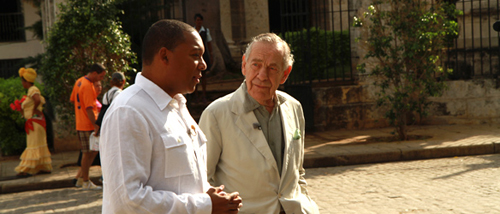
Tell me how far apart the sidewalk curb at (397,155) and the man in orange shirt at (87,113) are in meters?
3.35

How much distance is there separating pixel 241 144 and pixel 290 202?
0.40m

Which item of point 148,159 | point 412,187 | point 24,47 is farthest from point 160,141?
point 24,47

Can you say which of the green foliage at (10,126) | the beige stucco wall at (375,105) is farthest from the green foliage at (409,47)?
the green foliage at (10,126)

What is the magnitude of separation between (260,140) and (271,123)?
0.57ft

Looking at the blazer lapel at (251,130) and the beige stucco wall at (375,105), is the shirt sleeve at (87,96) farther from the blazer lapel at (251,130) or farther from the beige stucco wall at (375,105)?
the blazer lapel at (251,130)

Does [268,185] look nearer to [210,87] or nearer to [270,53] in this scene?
[270,53]

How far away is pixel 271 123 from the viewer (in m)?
3.28

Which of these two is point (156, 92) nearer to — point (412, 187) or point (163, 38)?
point (163, 38)

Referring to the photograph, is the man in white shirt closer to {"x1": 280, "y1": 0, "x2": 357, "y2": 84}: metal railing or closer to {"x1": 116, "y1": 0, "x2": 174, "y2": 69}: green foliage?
{"x1": 280, "y1": 0, "x2": 357, "y2": 84}: metal railing

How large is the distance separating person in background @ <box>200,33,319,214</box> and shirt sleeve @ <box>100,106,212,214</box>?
104 cm

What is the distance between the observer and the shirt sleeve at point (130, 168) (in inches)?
79.4

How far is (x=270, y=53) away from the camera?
3260 millimetres

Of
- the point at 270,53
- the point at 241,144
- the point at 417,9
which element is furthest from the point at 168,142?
the point at 417,9

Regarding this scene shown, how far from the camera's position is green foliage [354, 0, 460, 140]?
34.3ft
